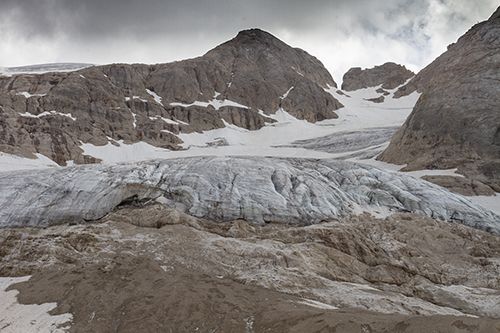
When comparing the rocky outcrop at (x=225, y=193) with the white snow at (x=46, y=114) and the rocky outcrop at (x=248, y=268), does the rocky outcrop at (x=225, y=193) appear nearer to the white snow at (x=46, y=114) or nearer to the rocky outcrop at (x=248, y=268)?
the rocky outcrop at (x=248, y=268)

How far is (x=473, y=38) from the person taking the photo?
7606cm

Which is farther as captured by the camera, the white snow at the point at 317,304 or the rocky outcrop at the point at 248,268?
the white snow at the point at 317,304

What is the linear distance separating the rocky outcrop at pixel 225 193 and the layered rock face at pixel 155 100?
44.7 meters

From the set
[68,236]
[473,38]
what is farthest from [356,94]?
[68,236]

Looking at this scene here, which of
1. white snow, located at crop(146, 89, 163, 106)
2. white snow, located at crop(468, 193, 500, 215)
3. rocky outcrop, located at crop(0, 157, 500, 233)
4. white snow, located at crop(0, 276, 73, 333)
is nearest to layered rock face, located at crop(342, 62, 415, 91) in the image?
white snow, located at crop(146, 89, 163, 106)

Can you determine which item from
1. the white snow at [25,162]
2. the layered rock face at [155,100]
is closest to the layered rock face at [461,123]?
the white snow at [25,162]

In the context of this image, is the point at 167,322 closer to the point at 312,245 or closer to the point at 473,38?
the point at 312,245

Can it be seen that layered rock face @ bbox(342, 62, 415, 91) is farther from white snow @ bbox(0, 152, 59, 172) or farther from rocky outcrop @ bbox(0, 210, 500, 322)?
rocky outcrop @ bbox(0, 210, 500, 322)

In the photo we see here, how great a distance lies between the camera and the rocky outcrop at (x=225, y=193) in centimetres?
2948

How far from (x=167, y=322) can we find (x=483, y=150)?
157ft

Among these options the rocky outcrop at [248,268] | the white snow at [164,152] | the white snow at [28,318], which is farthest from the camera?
the white snow at [164,152]

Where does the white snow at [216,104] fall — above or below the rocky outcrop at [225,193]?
above

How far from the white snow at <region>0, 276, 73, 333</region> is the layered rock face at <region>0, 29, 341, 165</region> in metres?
57.6

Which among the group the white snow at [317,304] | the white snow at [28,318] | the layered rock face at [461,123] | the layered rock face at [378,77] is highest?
the layered rock face at [378,77]
